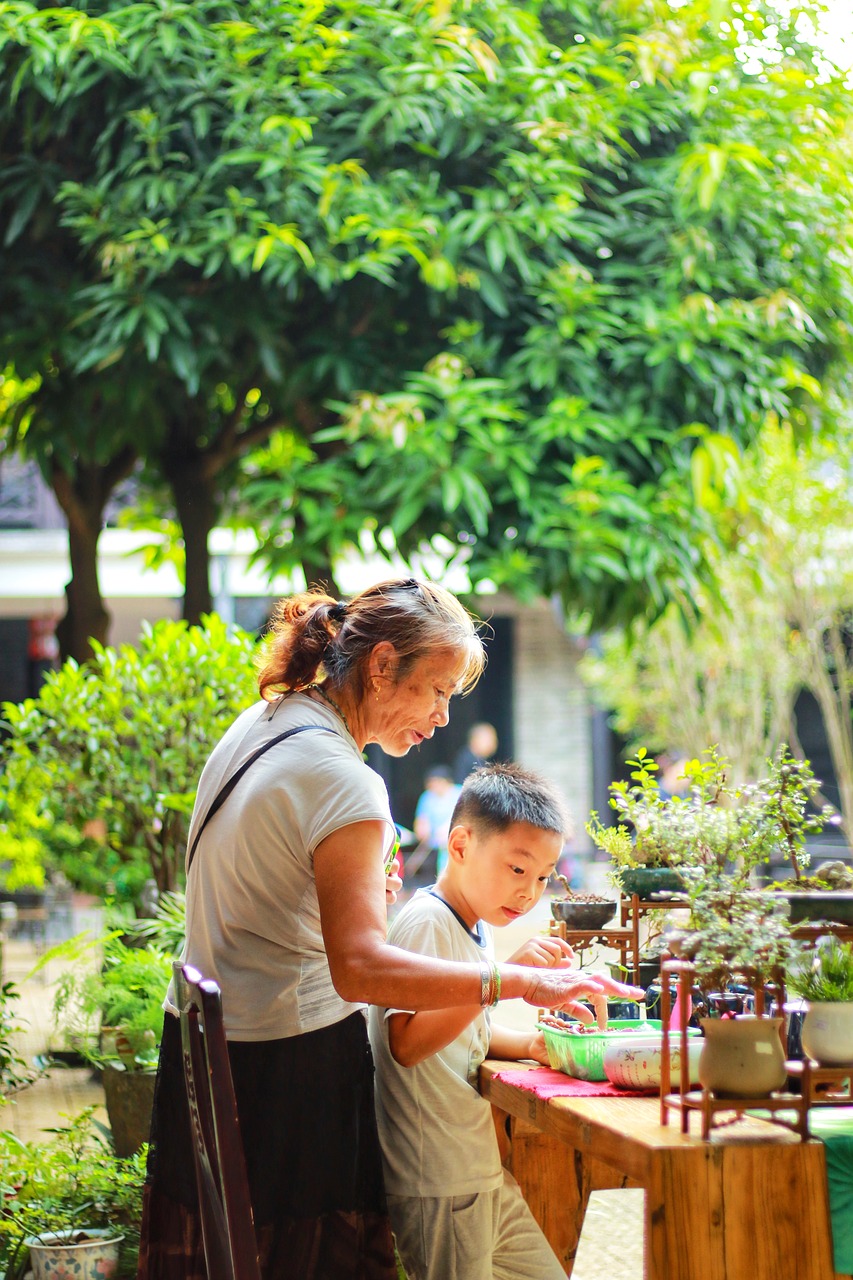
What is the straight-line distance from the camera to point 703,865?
199cm

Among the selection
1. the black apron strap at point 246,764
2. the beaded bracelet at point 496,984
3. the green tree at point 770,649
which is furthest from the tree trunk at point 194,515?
the green tree at point 770,649

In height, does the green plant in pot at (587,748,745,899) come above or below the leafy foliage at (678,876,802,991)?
above

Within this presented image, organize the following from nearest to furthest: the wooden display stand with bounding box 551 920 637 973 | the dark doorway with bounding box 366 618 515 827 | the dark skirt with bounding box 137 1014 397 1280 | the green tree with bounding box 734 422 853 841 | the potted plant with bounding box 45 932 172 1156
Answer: the dark skirt with bounding box 137 1014 397 1280, the wooden display stand with bounding box 551 920 637 973, the potted plant with bounding box 45 932 172 1156, the green tree with bounding box 734 422 853 841, the dark doorway with bounding box 366 618 515 827

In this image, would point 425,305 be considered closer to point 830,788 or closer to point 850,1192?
point 850,1192

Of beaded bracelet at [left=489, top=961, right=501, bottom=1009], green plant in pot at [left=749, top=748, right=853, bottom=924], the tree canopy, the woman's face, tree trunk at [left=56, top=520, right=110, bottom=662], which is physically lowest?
beaded bracelet at [left=489, top=961, right=501, bottom=1009]

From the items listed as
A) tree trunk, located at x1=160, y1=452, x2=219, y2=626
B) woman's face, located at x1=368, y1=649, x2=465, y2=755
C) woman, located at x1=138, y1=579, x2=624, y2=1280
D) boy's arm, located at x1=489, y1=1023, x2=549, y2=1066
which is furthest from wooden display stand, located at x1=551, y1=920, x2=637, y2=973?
tree trunk, located at x1=160, y1=452, x2=219, y2=626

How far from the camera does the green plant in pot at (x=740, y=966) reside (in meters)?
1.75

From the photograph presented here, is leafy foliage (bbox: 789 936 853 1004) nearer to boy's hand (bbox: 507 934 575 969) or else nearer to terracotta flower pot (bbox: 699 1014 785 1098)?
terracotta flower pot (bbox: 699 1014 785 1098)

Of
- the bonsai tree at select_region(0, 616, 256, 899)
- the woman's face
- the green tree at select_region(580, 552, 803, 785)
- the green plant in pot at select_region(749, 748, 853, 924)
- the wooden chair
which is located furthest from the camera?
the green tree at select_region(580, 552, 803, 785)

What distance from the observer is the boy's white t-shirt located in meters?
2.33

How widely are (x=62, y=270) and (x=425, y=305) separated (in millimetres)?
1449

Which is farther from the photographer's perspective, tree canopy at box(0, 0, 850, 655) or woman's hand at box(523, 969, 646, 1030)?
tree canopy at box(0, 0, 850, 655)

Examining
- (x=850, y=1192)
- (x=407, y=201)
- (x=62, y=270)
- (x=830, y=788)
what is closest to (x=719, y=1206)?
(x=850, y=1192)

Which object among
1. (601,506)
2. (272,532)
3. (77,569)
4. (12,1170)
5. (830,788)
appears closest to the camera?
(12,1170)
